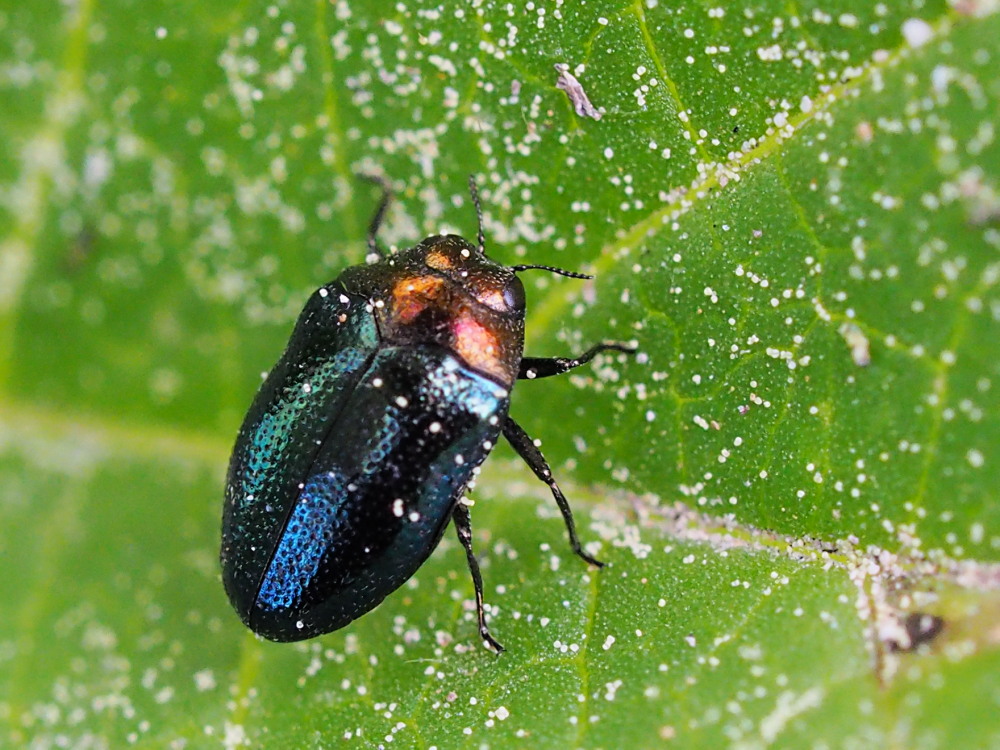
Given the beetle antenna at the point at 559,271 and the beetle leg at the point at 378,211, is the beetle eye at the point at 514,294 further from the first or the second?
the beetle leg at the point at 378,211

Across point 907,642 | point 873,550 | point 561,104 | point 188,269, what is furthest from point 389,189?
point 907,642

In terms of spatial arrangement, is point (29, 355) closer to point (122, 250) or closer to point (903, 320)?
point (122, 250)

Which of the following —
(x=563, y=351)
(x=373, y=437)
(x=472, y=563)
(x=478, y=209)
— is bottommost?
(x=472, y=563)

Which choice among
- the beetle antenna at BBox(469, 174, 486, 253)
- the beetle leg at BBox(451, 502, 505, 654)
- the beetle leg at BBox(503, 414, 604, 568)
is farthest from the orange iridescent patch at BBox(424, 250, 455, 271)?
the beetle leg at BBox(451, 502, 505, 654)

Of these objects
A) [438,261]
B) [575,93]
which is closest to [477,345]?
[438,261]

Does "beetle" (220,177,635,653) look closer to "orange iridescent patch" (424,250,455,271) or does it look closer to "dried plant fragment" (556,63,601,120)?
"orange iridescent patch" (424,250,455,271)

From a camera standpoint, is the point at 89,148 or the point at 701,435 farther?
the point at 89,148

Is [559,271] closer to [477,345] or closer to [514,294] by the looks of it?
[514,294]
